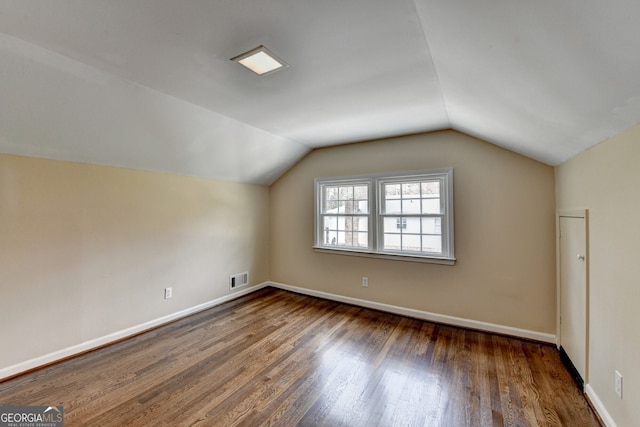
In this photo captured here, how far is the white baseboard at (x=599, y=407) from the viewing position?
5.53ft

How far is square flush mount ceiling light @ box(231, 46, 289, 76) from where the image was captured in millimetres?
1662

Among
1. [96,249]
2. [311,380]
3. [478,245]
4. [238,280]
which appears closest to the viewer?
[311,380]

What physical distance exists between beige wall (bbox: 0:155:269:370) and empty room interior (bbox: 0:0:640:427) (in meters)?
0.02

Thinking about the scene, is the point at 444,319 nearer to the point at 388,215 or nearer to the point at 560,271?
the point at 560,271

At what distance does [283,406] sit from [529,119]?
284 cm

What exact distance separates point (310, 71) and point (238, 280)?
136 inches

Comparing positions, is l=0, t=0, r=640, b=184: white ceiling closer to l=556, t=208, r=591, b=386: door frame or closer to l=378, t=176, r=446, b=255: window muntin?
l=556, t=208, r=591, b=386: door frame

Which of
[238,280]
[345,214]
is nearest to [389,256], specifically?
[345,214]

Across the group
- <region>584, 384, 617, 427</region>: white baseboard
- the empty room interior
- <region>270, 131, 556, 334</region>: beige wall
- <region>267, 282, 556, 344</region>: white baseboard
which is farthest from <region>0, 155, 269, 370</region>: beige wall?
<region>584, 384, 617, 427</region>: white baseboard

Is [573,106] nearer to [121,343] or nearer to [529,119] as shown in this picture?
[529,119]

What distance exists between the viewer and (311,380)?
2.21 m

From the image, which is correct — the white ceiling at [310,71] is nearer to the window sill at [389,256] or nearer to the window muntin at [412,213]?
the window muntin at [412,213]

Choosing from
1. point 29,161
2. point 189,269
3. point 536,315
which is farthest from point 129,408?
point 536,315

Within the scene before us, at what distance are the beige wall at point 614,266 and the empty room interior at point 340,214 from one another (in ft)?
0.06
